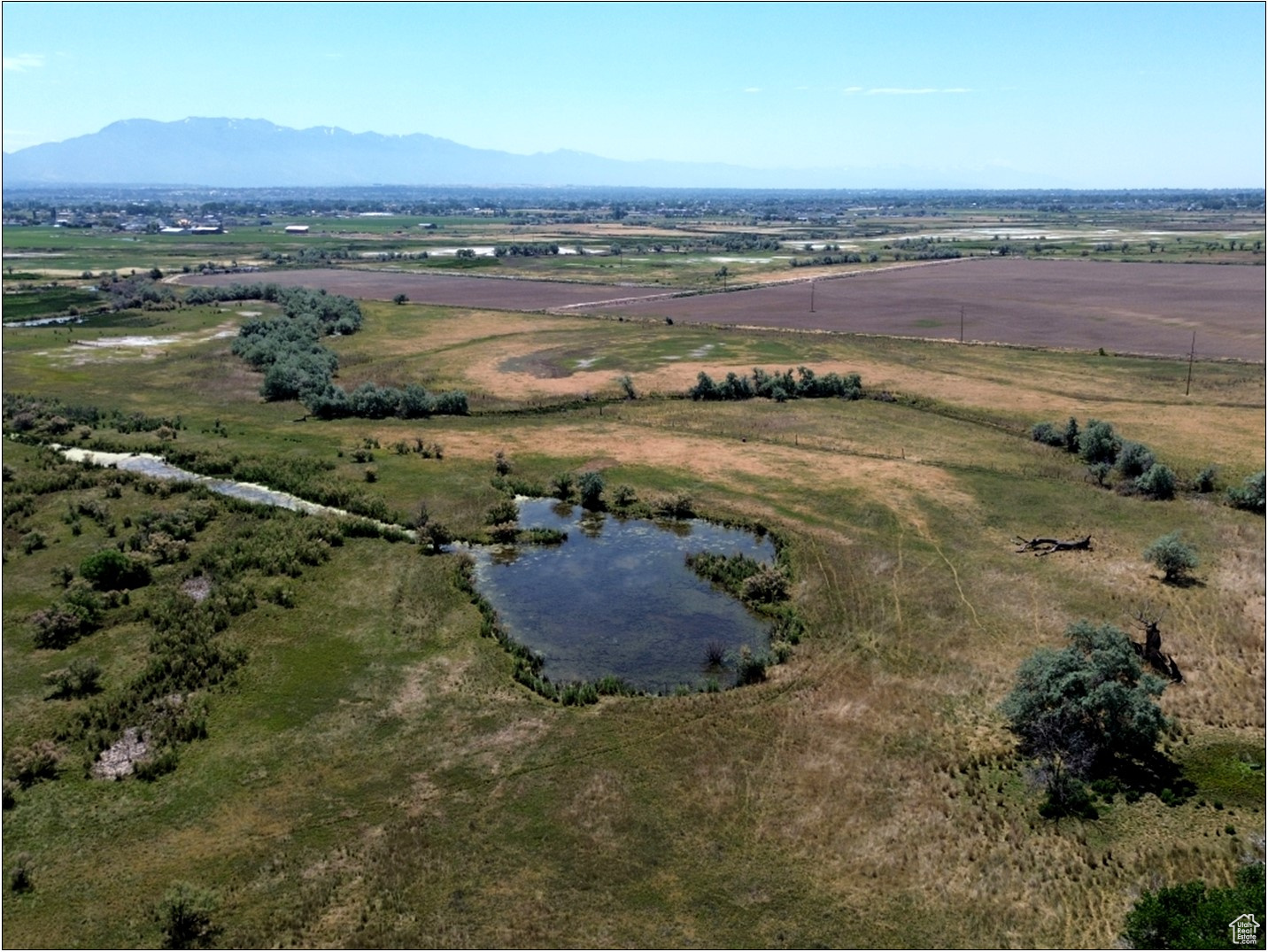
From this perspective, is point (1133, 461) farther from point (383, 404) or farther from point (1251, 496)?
point (383, 404)

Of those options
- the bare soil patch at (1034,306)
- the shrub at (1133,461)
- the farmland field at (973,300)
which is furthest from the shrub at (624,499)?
the bare soil patch at (1034,306)

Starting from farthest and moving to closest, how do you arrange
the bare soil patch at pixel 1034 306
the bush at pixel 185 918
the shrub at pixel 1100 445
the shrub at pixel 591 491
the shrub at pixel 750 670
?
the bare soil patch at pixel 1034 306
the shrub at pixel 1100 445
the shrub at pixel 591 491
the shrub at pixel 750 670
the bush at pixel 185 918

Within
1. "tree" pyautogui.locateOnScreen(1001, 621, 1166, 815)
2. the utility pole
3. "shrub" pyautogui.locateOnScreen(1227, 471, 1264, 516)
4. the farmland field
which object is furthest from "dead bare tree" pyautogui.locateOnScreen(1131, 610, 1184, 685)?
the farmland field

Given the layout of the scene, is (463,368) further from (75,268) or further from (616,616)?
(75,268)

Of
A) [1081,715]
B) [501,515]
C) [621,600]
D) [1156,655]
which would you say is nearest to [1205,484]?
[1156,655]

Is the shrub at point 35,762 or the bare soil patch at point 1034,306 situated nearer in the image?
the shrub at point 35,762

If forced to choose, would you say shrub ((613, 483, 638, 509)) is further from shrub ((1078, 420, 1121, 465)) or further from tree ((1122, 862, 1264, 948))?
tree ((1122, 862, 1264, 948))

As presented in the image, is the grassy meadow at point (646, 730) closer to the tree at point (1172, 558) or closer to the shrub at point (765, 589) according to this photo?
the shrub at point (765, 589)
